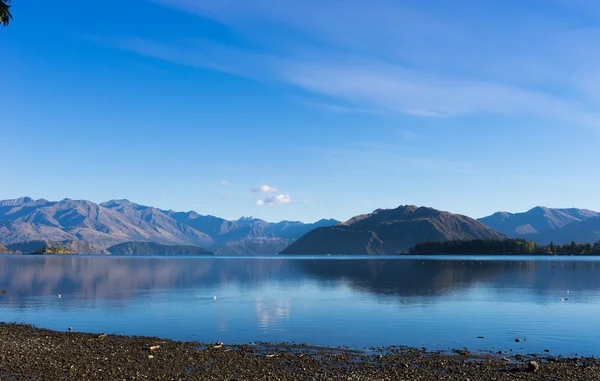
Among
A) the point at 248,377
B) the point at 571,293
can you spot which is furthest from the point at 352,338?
the point at 571,293

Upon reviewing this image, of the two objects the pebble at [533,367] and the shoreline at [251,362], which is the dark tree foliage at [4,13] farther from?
the pebble at [533,367]

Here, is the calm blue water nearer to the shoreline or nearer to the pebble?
the shoreline

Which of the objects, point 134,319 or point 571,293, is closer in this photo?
point 134,319

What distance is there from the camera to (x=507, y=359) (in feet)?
143

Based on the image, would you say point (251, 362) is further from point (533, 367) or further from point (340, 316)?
point (340, 316)

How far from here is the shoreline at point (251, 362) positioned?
36562 millimetres

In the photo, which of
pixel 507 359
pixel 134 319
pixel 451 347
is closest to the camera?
pixel 507 359

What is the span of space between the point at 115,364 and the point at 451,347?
3067 centimetres

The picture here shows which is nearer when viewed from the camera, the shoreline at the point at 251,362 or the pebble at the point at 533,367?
the shoreline at the point at 251,362

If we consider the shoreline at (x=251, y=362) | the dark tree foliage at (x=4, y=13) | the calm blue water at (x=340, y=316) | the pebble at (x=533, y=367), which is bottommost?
the calm blue water at (x=340, y=316)

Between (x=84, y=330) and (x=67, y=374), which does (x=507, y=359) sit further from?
(x=84, y=330)

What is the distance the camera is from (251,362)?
4112 centimetres

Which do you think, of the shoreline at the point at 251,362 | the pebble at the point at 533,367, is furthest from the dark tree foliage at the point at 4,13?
the pebble at the point at 533,367

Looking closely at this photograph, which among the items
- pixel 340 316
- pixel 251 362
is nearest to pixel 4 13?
pixel 251 362
